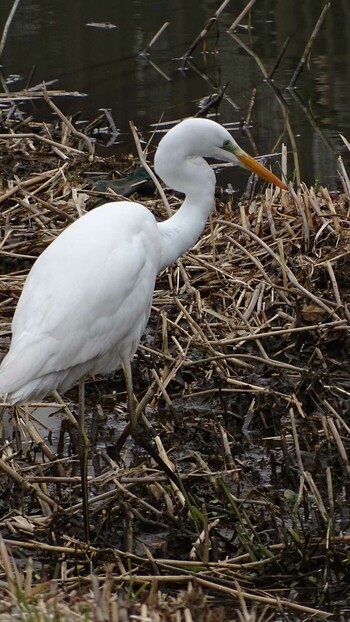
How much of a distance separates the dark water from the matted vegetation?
7.76 ft

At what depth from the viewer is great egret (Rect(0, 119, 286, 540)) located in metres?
4.19

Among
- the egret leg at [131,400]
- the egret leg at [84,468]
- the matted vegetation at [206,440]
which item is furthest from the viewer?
the egret leg at [131,400]

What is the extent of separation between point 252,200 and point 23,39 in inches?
265

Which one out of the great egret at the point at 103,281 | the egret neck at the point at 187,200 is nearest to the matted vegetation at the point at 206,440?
the great egret at the point at 103,281

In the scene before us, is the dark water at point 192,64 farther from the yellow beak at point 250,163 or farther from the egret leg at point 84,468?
the egret leg at point 84,468

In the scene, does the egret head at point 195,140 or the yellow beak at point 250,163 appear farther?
the yellow beak at point 250,163

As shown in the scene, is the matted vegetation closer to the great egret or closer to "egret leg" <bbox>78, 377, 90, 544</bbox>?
"egret leg" <bbox>78, 377, 90, 544</bbox>

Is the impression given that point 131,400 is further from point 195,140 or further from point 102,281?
point 195,140

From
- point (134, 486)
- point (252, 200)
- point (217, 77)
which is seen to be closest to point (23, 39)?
point (217, 77)

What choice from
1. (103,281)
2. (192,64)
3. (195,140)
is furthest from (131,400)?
(192,64)

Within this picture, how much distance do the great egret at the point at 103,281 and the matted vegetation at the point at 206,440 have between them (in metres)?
0.29

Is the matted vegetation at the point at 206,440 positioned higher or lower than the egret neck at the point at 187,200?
lower

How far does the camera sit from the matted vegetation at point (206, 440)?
12.3 ft

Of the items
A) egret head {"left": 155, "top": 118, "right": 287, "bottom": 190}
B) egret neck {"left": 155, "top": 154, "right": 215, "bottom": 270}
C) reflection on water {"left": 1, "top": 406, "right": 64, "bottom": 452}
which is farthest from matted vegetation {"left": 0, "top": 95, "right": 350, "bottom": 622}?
egret head {"left": 155, "top": 118, "right": 287, "bottom": 190}
